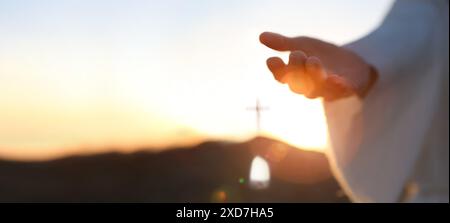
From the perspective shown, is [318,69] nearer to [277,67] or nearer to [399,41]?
[277,67]

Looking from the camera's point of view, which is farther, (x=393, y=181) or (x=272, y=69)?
(x=393, y=181)

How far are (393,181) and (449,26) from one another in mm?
246

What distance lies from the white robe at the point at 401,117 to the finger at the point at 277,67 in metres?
0.19

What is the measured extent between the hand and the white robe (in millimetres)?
30

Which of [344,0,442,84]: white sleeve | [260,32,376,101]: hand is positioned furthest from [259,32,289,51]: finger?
[344,0,442,84]: white sleeve

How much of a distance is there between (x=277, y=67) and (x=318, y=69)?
51mm

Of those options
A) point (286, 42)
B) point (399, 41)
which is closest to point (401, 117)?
point (399, 41)

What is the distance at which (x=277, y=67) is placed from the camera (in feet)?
2.35
